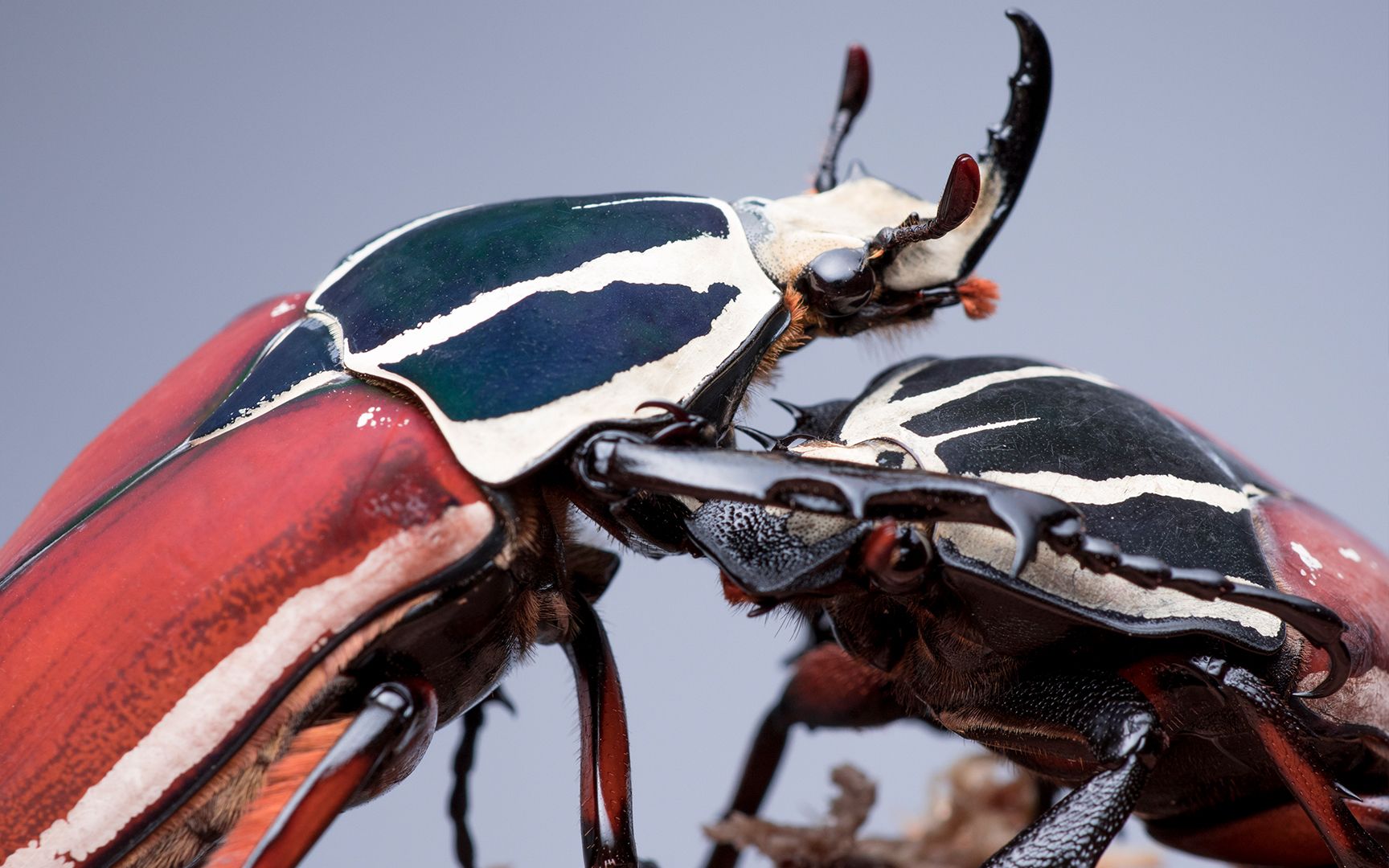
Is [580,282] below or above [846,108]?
below

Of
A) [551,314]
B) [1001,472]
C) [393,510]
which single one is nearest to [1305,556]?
[1001,472]

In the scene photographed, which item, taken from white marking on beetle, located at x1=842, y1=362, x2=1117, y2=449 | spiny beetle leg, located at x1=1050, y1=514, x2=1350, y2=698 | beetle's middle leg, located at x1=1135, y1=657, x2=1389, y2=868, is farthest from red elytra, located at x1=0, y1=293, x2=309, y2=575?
beetle's middle leg, located at x1=1135, y1=657, x2=1389, y2=868

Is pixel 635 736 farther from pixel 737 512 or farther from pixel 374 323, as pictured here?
pixel 374 323

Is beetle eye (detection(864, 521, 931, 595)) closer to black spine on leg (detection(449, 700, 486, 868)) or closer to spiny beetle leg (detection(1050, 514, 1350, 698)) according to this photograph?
spiny beetle leg (detection(1050, 514, 1350, 698))

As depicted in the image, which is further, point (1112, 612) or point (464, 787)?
point (464, 787)

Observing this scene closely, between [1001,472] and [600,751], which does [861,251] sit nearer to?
[1001,472]

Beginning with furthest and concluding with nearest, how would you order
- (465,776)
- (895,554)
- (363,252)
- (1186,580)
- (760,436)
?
(465,776)
(363,252)
(760,436)
(895,554)
(1186,580)

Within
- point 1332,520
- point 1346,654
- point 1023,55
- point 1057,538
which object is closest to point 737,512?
point 1057,538

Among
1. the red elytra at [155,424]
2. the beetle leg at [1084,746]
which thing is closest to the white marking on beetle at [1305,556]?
the beetle leg at [1084,746]
